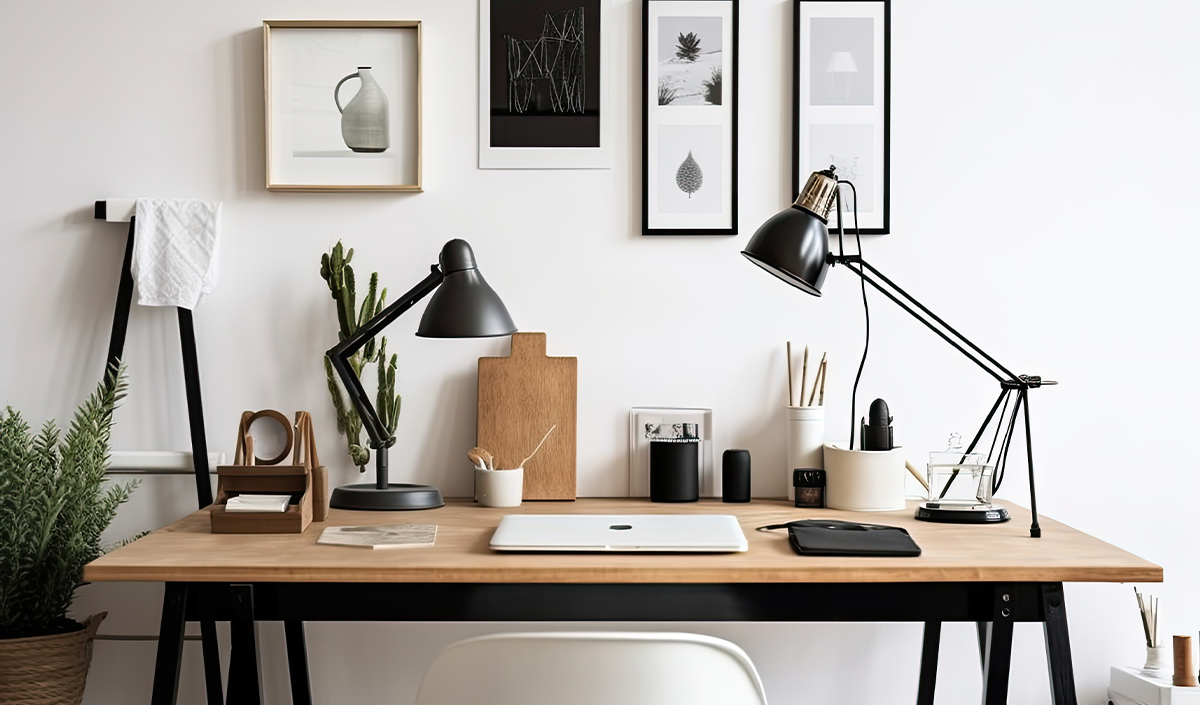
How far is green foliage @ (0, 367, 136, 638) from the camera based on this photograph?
1.72 metres

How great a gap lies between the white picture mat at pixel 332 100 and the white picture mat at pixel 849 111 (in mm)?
812

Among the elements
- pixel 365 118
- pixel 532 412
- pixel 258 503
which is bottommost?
pixel 258 503

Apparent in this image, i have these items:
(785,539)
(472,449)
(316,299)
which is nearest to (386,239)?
(316,299)

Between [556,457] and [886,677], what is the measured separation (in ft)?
2.80

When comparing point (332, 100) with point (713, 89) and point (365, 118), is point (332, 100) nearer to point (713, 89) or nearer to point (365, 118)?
point (365, 118)

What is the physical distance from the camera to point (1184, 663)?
1.77m

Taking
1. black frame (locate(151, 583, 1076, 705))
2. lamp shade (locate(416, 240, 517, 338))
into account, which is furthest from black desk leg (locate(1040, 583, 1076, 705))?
lamp shade (locate(416, 240, 517, 338))

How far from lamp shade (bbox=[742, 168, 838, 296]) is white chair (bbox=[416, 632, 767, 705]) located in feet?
2.42

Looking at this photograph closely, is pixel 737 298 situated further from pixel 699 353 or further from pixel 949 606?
pixel 949 606

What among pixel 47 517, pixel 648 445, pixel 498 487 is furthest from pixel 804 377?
pixel 47 517

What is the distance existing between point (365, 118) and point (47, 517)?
98cm

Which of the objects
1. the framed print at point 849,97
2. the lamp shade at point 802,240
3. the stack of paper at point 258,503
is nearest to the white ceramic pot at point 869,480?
the lamp shade at point 802,240

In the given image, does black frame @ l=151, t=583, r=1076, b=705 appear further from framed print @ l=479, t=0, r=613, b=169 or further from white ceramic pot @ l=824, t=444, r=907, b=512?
framed print @ l=479, t=0, r=613, b=169

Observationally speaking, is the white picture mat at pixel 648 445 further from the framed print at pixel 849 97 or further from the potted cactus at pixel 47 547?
the potted cactus at pixel 47 547
